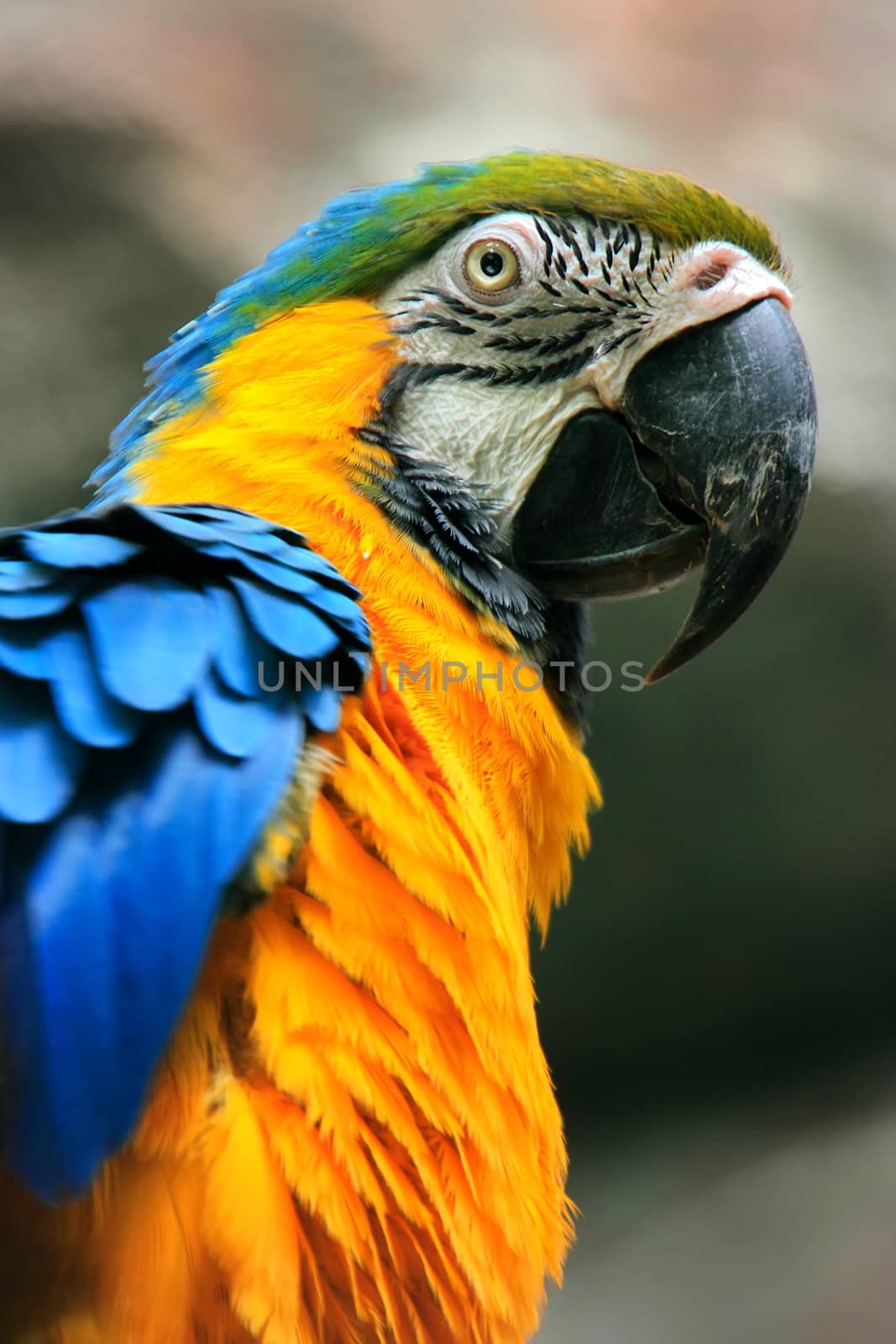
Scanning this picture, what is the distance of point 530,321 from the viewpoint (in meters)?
0.93

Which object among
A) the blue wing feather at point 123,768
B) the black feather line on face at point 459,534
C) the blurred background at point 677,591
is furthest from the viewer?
the blurred background at point 677,591

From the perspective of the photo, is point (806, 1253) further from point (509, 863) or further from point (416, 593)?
point (416, 593)

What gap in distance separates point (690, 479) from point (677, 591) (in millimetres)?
977

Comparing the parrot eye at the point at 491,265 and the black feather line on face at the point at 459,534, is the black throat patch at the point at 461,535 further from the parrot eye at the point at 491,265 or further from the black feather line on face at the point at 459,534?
the parrot eye at the point at 491,265

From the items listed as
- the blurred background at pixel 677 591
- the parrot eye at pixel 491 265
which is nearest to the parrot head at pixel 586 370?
the parrot eye at pixel 491 265

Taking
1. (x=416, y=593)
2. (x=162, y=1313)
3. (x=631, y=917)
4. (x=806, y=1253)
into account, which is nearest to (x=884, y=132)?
(x=631, y=917)

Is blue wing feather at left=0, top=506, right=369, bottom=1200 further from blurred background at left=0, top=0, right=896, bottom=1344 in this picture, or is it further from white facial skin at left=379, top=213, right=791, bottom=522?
blurred background at left=0, top=0, right=896, bottom=1344

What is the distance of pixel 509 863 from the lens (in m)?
0.81

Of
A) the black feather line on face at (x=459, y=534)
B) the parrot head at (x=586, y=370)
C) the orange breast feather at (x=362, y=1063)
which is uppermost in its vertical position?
the parrot head at (x=586, y=370)

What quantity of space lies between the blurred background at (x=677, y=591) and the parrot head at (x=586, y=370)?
88 cm

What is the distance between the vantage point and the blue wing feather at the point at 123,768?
0.56m

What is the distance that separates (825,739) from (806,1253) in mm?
825

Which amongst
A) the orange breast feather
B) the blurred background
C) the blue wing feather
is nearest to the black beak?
the orange breast feather

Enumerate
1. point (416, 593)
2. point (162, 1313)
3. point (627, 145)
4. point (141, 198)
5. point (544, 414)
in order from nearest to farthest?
1. point (162, 1313)
2. point (416, 593)
3. point (544, 414)
4. point (141, 198)
5. point (627, 145)
